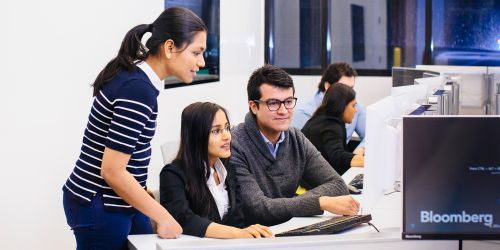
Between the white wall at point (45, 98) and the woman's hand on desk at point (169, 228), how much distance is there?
134 centimetres

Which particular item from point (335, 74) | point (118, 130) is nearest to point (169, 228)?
point (118, 130)

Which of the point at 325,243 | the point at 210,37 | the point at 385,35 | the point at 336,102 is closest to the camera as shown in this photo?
the point at 325,243

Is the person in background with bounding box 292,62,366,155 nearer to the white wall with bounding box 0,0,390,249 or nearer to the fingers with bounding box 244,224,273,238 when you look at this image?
the white wall with bounding box 0,0,390,249

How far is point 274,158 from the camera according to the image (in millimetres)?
2959

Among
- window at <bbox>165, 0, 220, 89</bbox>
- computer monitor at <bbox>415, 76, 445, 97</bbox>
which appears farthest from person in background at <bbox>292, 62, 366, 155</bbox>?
computer monitor at <bbox>415, 76, 445, 97</bbox>

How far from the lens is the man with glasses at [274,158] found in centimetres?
274

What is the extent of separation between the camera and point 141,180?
2.38 m

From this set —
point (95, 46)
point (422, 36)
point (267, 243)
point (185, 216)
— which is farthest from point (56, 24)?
point (422, 36)

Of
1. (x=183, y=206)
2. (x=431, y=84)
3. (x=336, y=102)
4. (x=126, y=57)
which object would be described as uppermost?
(x=126, y=57)

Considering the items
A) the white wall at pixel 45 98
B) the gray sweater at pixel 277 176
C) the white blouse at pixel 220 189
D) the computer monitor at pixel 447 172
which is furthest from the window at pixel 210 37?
the computer monitor at pixel 447 172

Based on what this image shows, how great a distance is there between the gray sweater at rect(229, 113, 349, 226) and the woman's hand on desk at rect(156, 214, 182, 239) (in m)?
0.54

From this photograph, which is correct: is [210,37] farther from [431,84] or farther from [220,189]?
[220,189]

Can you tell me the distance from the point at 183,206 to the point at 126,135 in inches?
13.1

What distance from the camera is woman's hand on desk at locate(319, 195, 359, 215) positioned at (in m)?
2.67
